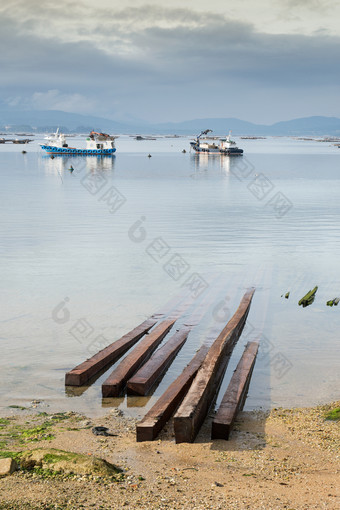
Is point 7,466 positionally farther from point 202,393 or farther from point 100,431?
point 202,393

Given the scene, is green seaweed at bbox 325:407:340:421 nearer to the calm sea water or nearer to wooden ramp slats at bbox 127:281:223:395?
the calm sea water

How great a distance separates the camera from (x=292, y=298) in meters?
18.1

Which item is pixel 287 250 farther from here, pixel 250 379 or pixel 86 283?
pixel 250 379

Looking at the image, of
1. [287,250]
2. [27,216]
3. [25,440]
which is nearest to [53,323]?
[25,440]

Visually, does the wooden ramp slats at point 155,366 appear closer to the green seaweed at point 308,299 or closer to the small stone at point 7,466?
the small stone at point 7,466

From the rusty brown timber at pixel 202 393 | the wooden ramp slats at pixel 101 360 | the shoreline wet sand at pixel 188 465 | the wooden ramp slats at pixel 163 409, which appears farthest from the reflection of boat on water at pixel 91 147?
the shoreline wet sand at pixel 188 465

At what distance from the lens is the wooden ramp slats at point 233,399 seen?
855 centimetres

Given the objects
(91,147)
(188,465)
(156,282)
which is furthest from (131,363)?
(91,147)

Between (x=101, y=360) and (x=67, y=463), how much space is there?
4260 millimetres

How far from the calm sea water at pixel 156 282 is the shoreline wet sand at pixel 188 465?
3.18ft

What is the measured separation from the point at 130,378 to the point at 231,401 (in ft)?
7.46

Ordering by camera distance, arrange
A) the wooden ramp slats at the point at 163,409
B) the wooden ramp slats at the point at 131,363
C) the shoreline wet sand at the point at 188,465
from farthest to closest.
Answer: the wooden ramp slats at the point at 131,363
the wooden ramp slats at the point at 163,409
the shoreline wet sand at the point at 188,465

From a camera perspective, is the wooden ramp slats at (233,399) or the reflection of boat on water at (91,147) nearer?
the wooden ramp slats at (233,399)

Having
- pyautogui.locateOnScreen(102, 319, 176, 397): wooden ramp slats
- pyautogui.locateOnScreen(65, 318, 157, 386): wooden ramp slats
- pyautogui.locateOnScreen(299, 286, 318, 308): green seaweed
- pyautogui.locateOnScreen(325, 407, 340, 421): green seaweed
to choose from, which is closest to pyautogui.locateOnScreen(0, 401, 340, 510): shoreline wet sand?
pyautogui.locateOnScreen(325, 407, 340, 421): green seaweed
